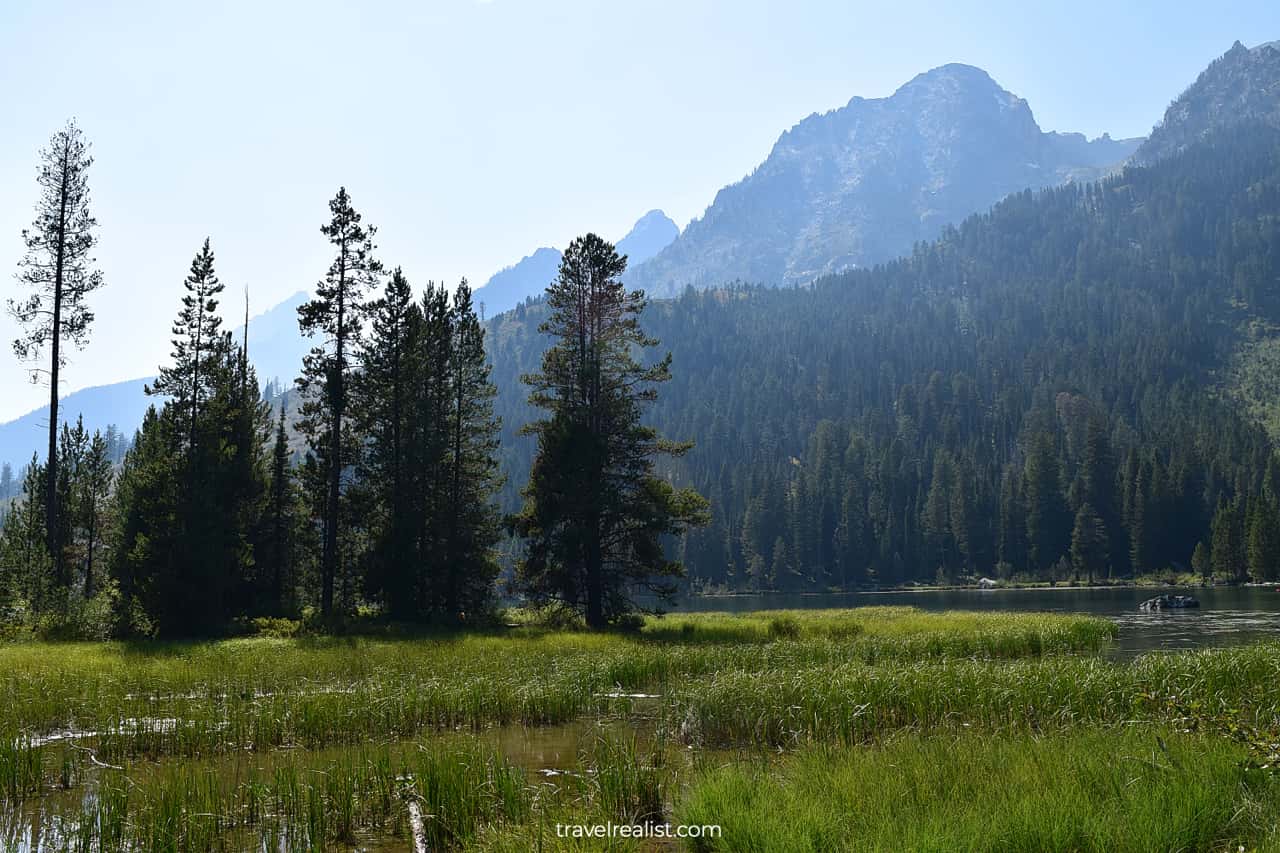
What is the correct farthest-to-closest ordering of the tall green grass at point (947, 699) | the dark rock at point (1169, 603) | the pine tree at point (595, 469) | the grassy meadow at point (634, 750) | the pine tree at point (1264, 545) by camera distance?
the pine tree at point (1264, 545)
the dark rock at point (1169, 603)
the pine tree at point (595, 469)
the tall green grass at point (947, 699)
the grassy meadow at point (634, 750)

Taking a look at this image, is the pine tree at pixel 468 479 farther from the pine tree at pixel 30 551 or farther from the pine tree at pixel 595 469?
the pine tree at pixel 30 551

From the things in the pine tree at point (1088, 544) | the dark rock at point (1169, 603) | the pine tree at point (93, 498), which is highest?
the pine tree at point (93, 498)

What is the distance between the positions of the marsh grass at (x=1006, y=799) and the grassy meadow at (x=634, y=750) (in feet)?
0.12

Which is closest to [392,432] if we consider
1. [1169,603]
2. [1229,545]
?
[1169,603]

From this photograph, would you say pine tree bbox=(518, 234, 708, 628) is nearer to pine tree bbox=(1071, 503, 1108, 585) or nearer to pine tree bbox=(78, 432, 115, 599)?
pine tree bbox=(78, 432, 115, 599)

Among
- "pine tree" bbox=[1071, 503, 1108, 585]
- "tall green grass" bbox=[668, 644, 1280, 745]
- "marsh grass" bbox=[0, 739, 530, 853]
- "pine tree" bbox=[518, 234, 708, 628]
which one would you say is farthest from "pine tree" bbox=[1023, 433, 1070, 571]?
"marsh grass" bbox=[0, 739, 530, 853]

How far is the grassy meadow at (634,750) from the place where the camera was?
8.80 m

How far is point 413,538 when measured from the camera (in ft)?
143

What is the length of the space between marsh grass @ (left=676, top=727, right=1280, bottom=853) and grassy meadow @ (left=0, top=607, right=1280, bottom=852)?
4 cm

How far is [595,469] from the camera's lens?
42.6 metres

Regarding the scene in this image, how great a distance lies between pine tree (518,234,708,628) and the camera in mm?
42469

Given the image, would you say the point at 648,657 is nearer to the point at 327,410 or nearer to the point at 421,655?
the point at 421,655

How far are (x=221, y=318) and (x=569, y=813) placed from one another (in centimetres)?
4253

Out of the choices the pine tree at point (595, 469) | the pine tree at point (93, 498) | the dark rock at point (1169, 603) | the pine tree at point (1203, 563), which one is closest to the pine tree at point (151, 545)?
the pine tree at point (595, 469)
